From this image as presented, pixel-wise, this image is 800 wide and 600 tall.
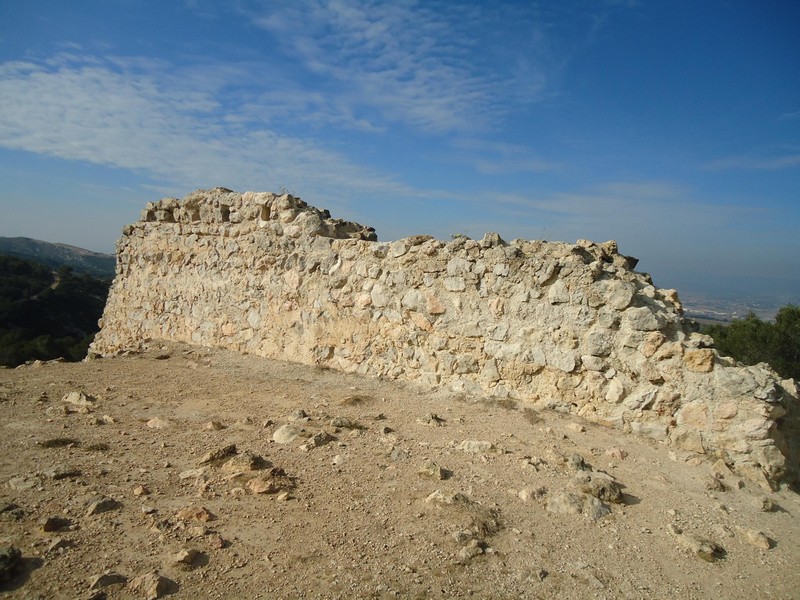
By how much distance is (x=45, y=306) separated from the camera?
3073 cm

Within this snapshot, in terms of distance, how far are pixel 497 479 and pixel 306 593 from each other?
6.79 feet

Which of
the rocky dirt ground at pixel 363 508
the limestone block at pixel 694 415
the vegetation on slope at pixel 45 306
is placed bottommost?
the vegetation on slope at pixel 45 306

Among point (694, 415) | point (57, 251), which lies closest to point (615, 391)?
point (694, 415)

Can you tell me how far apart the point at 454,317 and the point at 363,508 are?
148 inches

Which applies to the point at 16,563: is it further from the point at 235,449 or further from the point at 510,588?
the point at 510,588

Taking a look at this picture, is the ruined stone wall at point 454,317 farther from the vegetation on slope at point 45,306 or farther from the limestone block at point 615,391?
the vegetation on slope at point 45,306

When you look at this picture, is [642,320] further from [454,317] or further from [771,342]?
[771,342]

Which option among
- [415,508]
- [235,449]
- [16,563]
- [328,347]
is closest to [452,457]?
[415,508]

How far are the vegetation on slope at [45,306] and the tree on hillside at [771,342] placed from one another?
2246cm

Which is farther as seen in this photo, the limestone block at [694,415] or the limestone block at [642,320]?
the limestone block at [642,320]

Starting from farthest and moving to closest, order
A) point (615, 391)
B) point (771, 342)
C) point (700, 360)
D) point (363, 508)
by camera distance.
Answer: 1. point (771, 342)
2. point (615, 391)
3. point (700, 360)
4. point (363, 508)

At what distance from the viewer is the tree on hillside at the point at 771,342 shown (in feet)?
38.0

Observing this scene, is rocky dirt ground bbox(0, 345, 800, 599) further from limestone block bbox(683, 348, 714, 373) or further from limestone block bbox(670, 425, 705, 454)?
limestone block bbox(683, 348, 714, 373)

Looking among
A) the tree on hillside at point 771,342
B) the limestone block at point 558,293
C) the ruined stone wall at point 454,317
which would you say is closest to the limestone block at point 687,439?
the ruined stone wall at point 454,317
